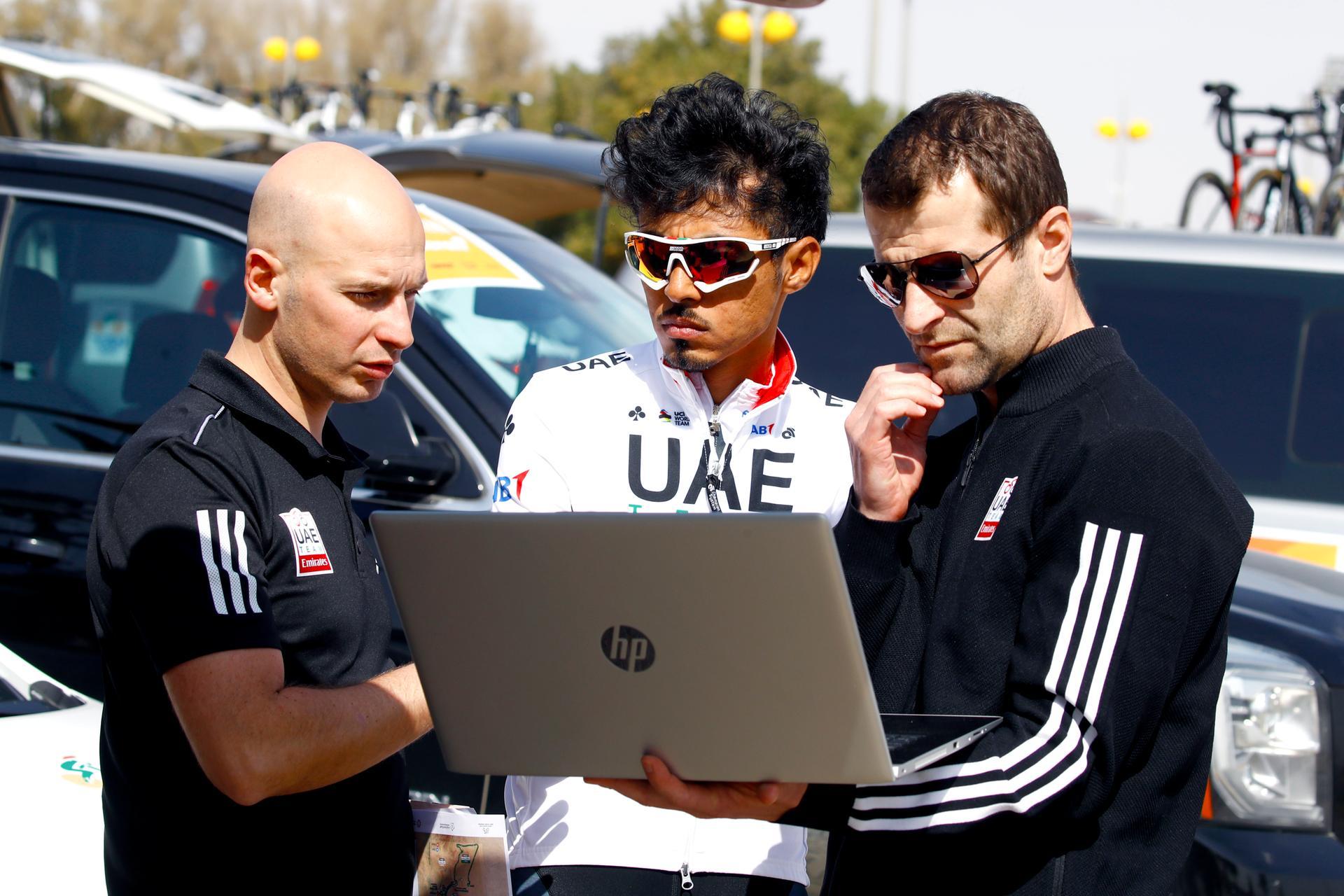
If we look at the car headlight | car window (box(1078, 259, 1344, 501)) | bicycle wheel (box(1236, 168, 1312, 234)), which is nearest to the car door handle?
the car headlight

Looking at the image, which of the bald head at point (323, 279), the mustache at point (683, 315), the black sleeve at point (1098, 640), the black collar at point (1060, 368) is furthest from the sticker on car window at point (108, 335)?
the black sleeve at point (1098, 640)

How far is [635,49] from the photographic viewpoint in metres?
41.2

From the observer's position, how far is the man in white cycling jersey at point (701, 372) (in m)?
2.36

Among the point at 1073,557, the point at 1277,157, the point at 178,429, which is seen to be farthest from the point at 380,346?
the point at 1277,157

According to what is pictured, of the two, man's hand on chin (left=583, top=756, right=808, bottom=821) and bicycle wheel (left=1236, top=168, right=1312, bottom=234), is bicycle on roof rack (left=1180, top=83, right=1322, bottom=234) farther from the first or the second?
man's hand on chin (left=583, top=756, right=808, bottom=821)

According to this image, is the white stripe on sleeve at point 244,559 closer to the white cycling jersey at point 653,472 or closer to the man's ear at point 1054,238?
the white cycling jersey at point 653,472

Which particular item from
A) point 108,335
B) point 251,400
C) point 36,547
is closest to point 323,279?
point 251,400

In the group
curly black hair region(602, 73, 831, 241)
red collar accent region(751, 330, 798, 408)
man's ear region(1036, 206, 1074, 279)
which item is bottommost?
red collar accent region(751, 330, 798, 408)

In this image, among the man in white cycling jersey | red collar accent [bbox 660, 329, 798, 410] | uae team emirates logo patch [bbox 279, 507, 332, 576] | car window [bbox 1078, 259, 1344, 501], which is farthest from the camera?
car window [bbox 1078, 259, 1344, 501]

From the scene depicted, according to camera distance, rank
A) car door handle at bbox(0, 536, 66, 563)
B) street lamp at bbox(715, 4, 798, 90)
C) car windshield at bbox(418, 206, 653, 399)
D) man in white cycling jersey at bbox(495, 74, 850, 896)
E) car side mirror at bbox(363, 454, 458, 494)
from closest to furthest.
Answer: man in white cycling jersey at bbox(495, 74, 850, 896)
car side mirror at bbox(363, 454, 458, 494)
car door handle at bbox(0, 536, 66, 563)
car windshield at bbox(418, 206, 653, 399)
street lamp at bbox(715, 4, 798, 90)

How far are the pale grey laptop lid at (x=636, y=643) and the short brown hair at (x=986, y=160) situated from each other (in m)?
0.67

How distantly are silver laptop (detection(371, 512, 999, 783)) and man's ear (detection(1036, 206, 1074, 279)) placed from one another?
653mm

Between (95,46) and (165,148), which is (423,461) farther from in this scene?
(95,46)

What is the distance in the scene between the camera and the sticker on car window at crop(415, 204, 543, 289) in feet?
12.5
